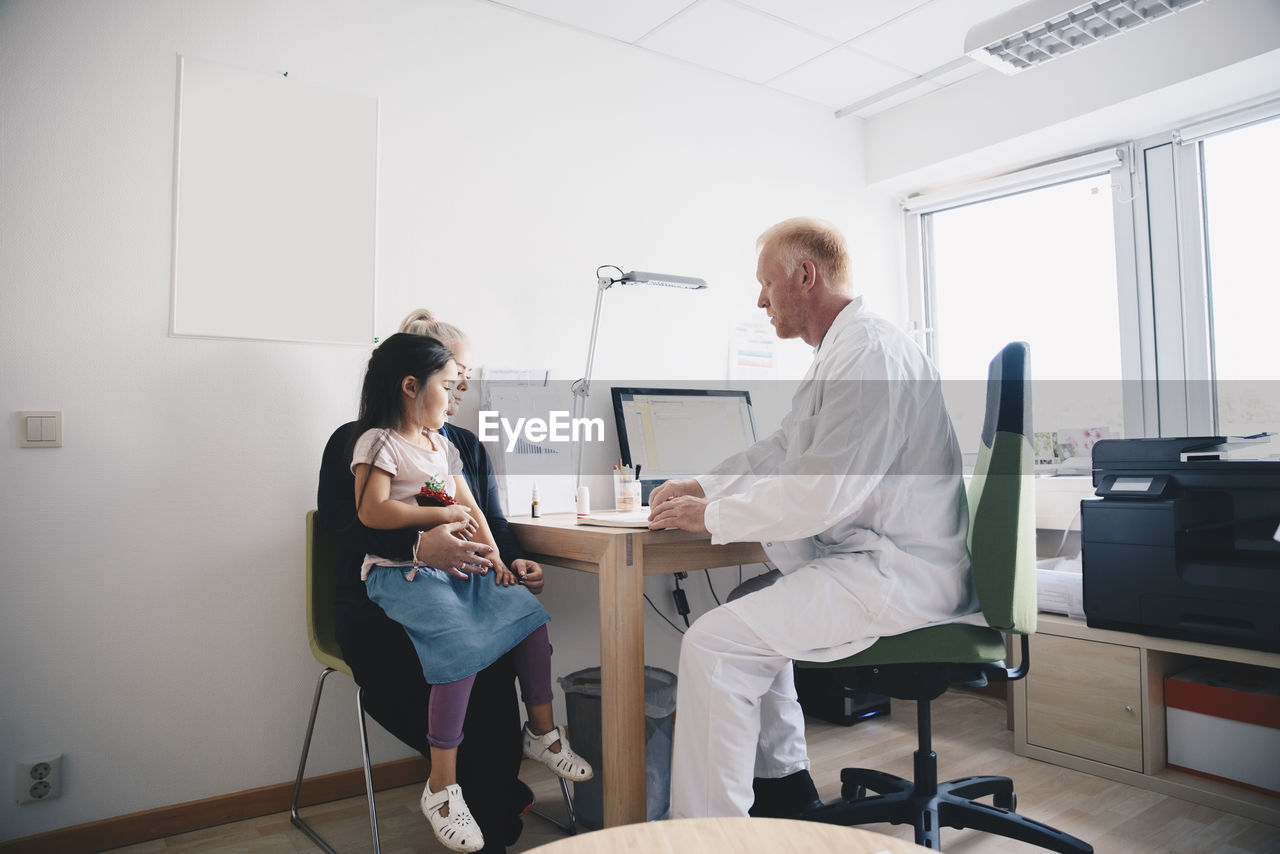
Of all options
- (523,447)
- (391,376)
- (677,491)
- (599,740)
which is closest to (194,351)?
(391,376)

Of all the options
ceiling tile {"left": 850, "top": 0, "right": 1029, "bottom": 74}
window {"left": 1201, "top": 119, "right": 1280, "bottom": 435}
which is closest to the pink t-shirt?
ceiling tile {"left": 850, "top": 0, "right": 1029, "bottom": 74}

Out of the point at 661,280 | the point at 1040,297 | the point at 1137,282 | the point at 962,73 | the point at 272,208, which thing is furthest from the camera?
the point at 1040,297

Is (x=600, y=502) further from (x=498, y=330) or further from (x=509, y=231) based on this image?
(x=509, y=231)

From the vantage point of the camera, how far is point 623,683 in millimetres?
1709

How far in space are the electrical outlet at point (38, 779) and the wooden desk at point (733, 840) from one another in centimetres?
158

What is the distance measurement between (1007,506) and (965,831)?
91 cm

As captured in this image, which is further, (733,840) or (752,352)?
(752,352)

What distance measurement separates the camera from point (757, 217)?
328cm

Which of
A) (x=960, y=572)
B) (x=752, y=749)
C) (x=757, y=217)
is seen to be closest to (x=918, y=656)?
(x=960, y=572)

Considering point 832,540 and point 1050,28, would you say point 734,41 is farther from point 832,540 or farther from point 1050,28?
point 832,540

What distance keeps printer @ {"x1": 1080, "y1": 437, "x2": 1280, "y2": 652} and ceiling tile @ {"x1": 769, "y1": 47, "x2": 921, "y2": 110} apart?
5.60ft

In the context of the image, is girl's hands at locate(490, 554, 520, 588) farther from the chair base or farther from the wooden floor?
the chair base

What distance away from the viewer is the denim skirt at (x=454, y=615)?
1.67m

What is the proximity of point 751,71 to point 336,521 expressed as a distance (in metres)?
2.33
